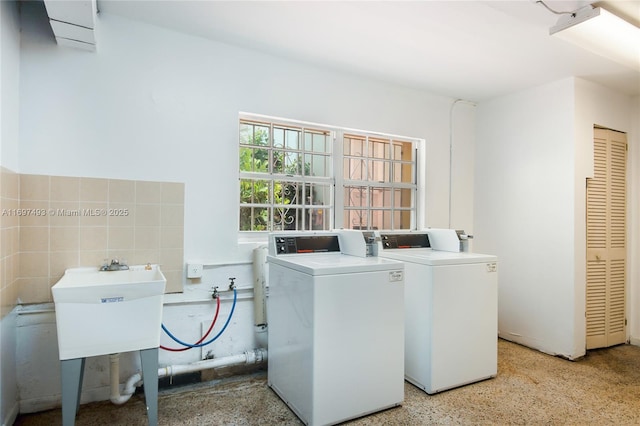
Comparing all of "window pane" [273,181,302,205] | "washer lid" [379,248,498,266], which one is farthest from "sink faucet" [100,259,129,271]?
"washer lid" [379,248,498,266]

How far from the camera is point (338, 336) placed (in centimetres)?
216

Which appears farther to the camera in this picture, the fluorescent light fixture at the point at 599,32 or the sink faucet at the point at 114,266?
the sink faucet at the point at 114,266

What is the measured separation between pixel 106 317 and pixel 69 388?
0.40 m

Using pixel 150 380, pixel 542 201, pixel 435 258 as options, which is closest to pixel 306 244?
pixel 435 258

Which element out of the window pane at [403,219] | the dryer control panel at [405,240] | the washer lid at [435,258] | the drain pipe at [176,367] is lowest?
the drain pipe at [176,367]

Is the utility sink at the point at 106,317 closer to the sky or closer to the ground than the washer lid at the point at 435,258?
closer to the ground

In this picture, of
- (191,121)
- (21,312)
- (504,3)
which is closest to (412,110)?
(504,3)

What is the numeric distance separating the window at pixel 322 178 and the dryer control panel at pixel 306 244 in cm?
53

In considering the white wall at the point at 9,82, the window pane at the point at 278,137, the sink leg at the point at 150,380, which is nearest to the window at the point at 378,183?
the window pane at the point at 278,137

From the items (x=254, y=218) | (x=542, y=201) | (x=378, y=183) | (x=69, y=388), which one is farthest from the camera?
(x=378, y=183)

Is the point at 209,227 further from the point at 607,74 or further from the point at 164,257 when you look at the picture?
the point at 607,74

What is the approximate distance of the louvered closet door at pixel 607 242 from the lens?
11.3 ft

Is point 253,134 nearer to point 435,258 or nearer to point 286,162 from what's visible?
point 286,162

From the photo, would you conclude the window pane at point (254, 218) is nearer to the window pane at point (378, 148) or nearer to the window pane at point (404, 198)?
the window pane at point (378, 148)
